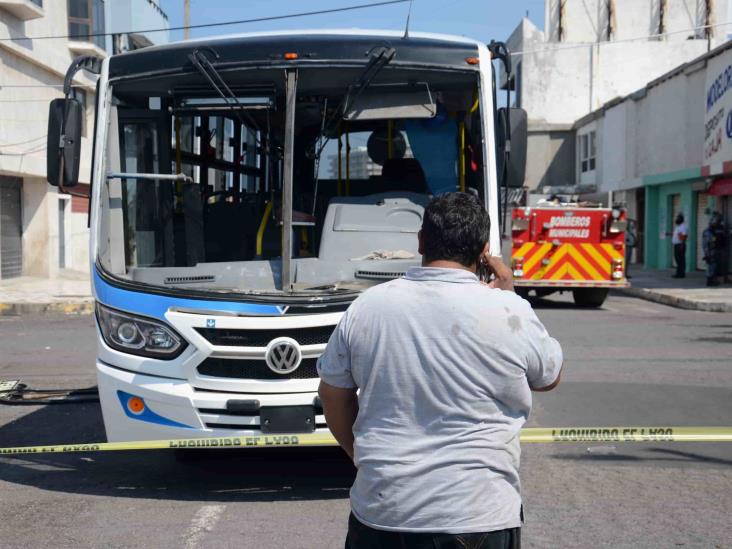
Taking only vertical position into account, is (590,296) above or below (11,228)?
below

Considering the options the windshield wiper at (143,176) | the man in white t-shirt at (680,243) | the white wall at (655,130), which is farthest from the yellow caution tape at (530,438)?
the man in white t-shirt at (680,243)

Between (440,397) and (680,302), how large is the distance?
1810 cm

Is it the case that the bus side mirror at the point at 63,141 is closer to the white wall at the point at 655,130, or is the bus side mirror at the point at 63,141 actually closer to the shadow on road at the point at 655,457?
the shadow on road at the point at 655,457

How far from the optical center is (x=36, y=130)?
1061 inches

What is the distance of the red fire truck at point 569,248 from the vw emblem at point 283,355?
44.6ft

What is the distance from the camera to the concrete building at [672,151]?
999 inches

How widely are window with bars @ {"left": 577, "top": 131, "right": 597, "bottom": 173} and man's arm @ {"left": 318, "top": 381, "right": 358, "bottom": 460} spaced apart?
3922 centimetres

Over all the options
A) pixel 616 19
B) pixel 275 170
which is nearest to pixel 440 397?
pixel 275 170

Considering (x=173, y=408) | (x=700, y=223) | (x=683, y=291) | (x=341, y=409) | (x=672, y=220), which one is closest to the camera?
(x=341, y=409)

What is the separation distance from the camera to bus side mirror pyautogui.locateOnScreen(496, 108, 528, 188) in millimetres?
6543

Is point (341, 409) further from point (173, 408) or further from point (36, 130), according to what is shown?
point (36, 130)

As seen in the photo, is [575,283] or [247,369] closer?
[247,369]

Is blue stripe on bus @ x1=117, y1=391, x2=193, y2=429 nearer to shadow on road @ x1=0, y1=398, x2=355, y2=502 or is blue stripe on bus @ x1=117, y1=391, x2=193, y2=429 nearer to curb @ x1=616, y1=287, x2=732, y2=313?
shadow on road @ x1=0, y1=398, x2=355, y2=502

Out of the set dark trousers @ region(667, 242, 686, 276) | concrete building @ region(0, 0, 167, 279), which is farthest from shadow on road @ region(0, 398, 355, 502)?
dark trousers @ region(667, 242, 686, 276)
